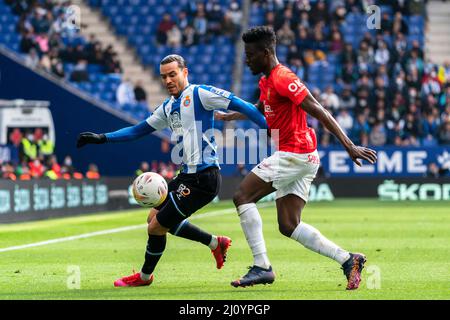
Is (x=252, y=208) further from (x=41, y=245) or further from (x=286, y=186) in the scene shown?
(x=41, y=245)

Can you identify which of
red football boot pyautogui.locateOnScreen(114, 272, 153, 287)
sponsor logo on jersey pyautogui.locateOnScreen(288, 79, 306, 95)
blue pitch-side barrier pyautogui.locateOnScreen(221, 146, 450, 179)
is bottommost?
blue pitch-side barrier pyautogui.locateOnScreen(221, 146, 450, 179)

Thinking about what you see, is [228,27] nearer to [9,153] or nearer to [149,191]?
[9,153]

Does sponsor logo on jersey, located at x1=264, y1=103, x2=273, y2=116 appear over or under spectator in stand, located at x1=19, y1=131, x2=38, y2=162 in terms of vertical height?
over

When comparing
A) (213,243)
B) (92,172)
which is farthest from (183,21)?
(213,243)

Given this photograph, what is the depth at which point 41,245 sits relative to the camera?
615 inches

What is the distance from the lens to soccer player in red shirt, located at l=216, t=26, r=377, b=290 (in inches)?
379

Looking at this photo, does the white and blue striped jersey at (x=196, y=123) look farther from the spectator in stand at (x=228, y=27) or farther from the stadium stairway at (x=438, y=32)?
the stadium stairway at (x=438, y=32)

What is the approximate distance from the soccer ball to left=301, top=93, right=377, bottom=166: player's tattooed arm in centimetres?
172

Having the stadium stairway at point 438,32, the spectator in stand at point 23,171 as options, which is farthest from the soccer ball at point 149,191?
the stadium stairway at point 438,32

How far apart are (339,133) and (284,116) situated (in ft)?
2.70

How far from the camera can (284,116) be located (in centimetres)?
971

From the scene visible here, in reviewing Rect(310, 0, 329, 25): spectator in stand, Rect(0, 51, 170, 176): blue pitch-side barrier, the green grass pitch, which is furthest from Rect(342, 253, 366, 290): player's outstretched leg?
Rect(310, 0, 329, 25): spectator in stand

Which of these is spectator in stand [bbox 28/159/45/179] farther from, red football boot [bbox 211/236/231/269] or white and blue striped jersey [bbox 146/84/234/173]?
white and blue striped jersey [bbox 146/84/234/173]

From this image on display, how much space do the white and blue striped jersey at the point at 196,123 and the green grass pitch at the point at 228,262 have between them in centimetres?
123
